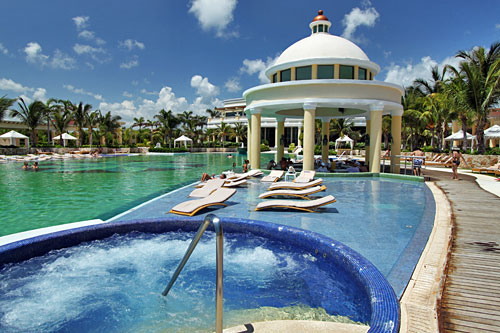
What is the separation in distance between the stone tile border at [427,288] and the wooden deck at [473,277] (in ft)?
0.29

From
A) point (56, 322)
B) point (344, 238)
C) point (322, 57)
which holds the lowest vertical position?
point (56, 322)

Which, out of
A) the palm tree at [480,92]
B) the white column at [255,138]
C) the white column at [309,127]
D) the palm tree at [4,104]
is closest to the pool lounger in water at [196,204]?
the white column at [309,127]

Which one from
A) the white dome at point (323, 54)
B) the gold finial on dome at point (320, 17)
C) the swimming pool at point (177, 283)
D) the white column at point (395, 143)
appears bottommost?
the swimming pool at point (177, 283)

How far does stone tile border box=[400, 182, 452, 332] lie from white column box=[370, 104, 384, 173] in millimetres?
11564

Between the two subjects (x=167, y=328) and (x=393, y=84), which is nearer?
(x=167, y=328)

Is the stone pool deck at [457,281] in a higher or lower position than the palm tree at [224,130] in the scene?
lower

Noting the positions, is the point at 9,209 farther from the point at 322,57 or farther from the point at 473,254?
the point at 322,57

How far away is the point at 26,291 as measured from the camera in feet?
15.6

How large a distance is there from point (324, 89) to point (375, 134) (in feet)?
13.5

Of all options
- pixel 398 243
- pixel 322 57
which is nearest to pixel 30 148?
pixel 322 57

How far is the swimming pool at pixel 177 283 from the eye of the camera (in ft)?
13.0

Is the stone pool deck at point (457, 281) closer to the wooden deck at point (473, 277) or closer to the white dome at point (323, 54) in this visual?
the wooden deck at point (473, 277)

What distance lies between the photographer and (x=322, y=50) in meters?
17.8

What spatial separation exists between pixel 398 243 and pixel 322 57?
553 inches
